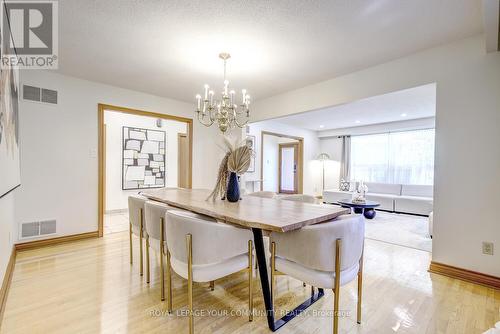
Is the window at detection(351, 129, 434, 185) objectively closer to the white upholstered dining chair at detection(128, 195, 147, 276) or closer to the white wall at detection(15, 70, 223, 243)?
the white wall at detection(15, 70, 223, 243)

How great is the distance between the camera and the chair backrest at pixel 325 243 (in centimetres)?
136

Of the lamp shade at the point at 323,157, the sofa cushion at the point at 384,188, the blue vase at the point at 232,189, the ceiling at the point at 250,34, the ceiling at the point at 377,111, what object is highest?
the ceiling at the point at 250,34

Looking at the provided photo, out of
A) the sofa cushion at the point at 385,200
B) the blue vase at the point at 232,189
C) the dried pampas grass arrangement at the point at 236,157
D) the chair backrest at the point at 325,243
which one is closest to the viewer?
the chair backrest at the point at 325,243

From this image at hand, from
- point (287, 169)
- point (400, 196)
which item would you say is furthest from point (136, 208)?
point (287, 169)

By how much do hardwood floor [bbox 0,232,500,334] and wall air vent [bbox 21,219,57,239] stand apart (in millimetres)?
484

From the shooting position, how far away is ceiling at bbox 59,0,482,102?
1.79 metres

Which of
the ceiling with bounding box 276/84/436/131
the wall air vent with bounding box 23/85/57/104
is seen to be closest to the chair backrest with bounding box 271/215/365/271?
the ceiling with bounding box 276/84/436/131

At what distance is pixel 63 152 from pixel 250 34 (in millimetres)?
3089

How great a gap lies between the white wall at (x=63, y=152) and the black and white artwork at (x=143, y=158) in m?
1.83

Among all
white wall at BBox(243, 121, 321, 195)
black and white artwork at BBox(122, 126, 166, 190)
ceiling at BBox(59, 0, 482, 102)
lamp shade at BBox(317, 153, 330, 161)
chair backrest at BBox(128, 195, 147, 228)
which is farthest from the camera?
lamp shade at BBox(317, 153, 330, 161)

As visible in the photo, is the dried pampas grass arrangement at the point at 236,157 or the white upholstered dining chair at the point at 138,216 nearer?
the dried pampas grass arrangement at the point at 236,157

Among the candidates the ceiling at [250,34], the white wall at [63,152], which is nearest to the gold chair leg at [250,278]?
the ceiling at [250,34]

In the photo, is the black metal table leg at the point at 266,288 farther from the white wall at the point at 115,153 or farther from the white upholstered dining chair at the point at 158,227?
the white wall at the point at 115,153

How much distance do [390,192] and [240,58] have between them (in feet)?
17.7
